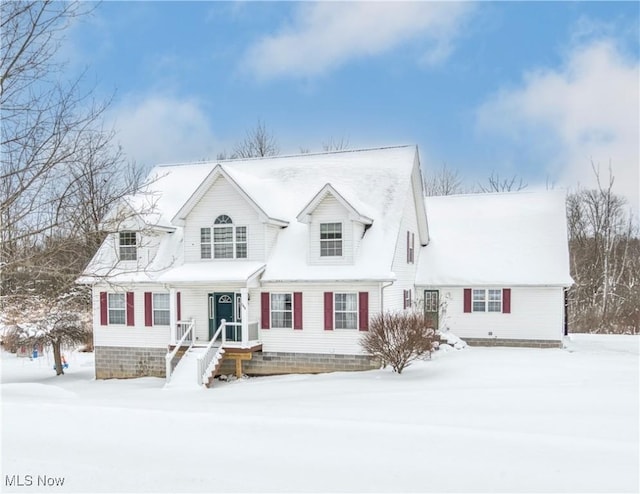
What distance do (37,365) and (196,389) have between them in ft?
47.0

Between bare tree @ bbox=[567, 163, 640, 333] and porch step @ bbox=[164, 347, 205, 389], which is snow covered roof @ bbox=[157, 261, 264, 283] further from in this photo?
bare tree @ bbox=[567, 163, 640, 333]

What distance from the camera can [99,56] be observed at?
948cm

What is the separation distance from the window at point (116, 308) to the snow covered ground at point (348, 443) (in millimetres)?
7341

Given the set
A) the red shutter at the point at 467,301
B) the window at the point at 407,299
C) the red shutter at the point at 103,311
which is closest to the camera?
the red shutter at the point at 103,311

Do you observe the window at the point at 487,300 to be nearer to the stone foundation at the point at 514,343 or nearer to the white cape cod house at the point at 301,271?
the white cape cod house at the point at 301,271

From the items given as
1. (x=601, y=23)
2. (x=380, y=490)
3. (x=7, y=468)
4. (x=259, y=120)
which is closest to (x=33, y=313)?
(x=7, y=468)

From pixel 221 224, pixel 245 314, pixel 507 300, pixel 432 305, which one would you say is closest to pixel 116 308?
pixel 221 224

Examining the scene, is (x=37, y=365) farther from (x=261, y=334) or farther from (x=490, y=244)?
(x=490, y=244)

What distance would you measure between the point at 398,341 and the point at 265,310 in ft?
16.8

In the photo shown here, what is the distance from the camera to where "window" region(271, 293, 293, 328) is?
59.0 ft

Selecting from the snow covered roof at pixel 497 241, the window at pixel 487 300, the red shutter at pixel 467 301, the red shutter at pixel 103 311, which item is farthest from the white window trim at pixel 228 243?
the window at pixel 487 300

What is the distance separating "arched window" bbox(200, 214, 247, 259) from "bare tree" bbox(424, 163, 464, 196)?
2848cm

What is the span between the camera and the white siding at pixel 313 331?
56.4 feet

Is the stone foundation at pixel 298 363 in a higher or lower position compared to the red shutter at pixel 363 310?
lower
